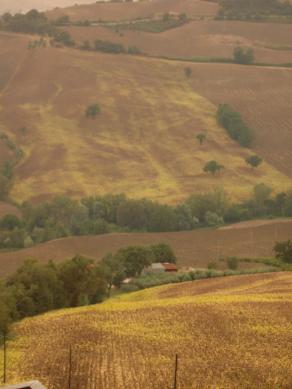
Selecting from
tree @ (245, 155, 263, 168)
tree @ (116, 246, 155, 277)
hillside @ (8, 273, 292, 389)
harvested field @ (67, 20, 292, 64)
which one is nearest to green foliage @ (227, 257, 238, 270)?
tree @ (116, 246, 155, 277)

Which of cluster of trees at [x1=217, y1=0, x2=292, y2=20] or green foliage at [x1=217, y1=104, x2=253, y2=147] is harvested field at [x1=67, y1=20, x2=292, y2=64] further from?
green foliage at [x1=217, y1=104, x2=253, y2=147]

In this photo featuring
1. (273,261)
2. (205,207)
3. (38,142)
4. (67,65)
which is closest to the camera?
(273,261)

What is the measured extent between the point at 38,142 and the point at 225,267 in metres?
52.7

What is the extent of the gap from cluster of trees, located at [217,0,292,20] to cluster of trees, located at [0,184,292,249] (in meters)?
106

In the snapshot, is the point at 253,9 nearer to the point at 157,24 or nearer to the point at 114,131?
the point at 157,24

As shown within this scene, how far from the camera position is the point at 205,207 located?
8762 cm

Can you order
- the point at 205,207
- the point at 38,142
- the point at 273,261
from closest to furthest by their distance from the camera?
the point at 273,261, the point at 205,207, the point at 38,142

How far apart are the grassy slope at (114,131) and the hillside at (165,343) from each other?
52.1 metres

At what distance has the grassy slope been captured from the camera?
9794 cm

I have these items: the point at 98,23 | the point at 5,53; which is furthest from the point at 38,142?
the point at 98,23

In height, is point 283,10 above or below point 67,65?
above

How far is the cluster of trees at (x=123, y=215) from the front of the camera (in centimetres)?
8069

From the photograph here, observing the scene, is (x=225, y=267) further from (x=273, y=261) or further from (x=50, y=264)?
(x=50, y=264)

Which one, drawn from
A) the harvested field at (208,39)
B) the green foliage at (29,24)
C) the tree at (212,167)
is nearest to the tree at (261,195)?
the tree at (212,167)
